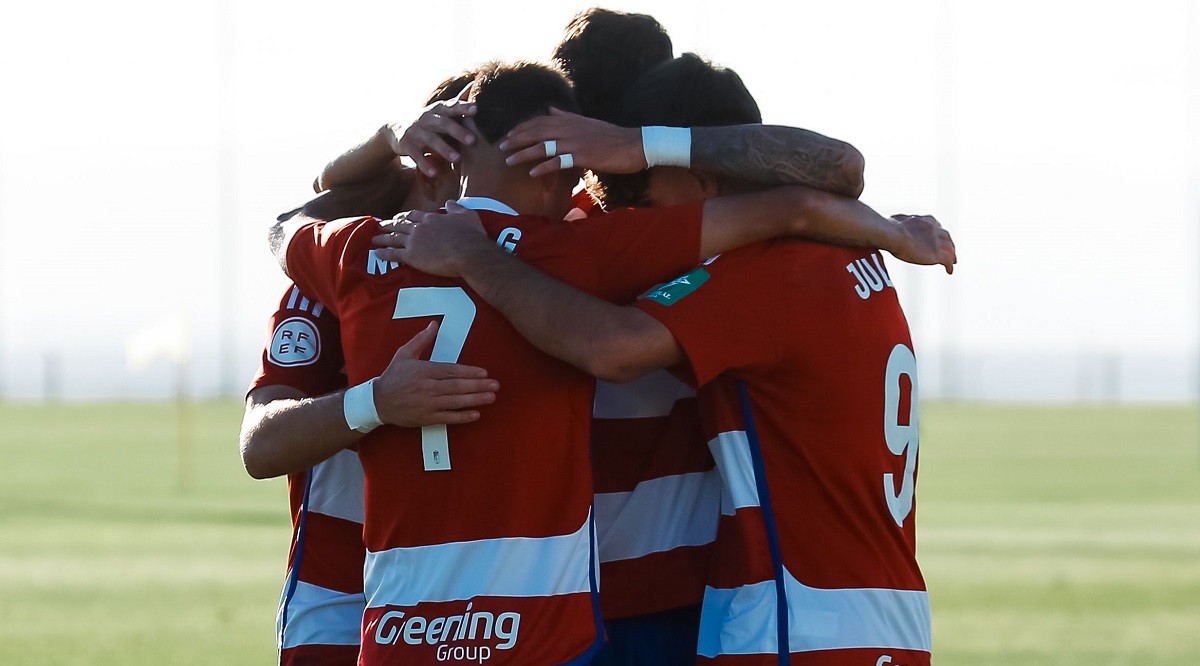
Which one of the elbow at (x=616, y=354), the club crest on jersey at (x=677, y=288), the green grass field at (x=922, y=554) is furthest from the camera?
the green grass field at (x=922, y=554)

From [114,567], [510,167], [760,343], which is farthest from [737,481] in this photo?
[114,567]

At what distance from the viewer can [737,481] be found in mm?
3324

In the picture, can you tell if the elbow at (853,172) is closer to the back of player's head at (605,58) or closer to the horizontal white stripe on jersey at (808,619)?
the back of player's head at (605,58)

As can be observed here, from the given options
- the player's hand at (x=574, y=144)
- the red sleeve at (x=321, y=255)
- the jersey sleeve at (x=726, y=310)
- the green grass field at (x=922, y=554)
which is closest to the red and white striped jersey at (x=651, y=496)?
the jersey sleeve at (x=726, y=310)

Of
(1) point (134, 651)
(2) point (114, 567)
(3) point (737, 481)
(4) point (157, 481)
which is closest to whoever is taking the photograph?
(3) point (737, 481)

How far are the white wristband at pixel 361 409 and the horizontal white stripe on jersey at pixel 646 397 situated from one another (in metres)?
0.63

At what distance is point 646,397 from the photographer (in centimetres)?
365

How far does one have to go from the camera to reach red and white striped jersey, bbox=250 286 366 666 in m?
3.80

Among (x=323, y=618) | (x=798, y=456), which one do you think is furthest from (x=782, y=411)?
(x=323, y=618)

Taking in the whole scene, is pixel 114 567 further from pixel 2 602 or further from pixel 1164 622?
pixel 1164 622

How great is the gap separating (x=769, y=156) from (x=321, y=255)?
1066mm

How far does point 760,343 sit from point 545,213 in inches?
23.5

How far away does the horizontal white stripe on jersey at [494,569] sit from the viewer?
3127 millimetres

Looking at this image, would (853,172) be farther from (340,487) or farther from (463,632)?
(340,487)
